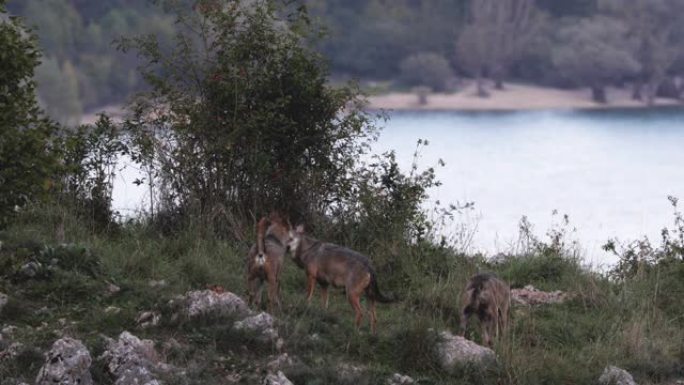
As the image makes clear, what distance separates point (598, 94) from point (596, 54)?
130 centimetres

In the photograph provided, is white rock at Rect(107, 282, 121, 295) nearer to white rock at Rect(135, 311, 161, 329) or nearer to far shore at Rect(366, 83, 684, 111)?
white rock at Rect(135, 311, 161, 329)

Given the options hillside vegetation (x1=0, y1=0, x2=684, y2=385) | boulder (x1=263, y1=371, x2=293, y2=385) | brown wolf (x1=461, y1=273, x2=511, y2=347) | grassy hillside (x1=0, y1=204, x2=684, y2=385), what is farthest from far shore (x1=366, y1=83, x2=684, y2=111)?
boulder (x1=263, y1=371, x2=293, y2=385)

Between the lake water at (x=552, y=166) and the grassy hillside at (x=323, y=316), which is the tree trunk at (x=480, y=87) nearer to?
the lake water at (x=552, y=166)

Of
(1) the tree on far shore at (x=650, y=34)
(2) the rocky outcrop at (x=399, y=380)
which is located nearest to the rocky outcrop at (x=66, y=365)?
(2) the rocky outcrop at (x=399, y=380)

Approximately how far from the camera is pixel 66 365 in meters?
5.78

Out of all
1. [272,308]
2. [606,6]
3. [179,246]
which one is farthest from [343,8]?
[272,308]

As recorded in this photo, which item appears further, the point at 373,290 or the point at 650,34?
the point at 650,34

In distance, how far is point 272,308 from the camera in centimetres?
734

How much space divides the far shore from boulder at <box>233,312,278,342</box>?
18336mm

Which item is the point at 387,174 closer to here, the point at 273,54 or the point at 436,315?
the point at 273,54

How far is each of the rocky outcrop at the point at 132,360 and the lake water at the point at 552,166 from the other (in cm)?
486

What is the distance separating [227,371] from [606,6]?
96.2 feet

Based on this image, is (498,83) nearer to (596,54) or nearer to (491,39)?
(491,39)

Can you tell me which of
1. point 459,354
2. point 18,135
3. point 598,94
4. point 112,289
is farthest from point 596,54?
point 18,135
